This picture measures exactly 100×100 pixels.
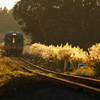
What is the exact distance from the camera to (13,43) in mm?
33625

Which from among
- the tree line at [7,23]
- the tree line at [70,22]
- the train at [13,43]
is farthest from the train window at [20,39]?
the tree line at [7,23]

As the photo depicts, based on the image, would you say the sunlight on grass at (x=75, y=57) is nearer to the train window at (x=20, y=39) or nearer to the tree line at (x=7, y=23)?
the train window at (x=20, y=39)

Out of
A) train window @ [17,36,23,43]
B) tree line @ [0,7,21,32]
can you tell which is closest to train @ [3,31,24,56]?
train window @ [17,36,23,43]

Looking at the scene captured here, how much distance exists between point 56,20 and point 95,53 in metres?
32.8

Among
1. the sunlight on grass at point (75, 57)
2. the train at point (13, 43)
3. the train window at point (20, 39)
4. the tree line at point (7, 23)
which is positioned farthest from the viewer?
the tree line at point (7, 23)

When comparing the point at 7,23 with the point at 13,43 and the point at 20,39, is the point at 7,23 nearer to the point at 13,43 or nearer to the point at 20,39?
the point at 20,39

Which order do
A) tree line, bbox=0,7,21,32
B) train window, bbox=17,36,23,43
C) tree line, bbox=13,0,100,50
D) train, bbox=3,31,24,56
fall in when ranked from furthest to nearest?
tree line, bbox=0,7,21,32, tree line, bbox=13,0,100,50, train window, bbox=17,36,23,43, train, bbox=3,31,24,56

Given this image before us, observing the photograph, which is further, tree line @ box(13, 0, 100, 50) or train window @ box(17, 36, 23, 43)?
tree line @ box(13, 0, 100, 50)

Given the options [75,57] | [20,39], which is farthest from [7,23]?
[75,57]

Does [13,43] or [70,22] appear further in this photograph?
[70,22]

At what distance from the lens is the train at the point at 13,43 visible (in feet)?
110

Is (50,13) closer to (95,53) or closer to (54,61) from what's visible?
(54,61)

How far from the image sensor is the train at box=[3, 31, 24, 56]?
3341 centimetres

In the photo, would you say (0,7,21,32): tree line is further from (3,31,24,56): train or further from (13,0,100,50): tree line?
(3,31,24,56): train
